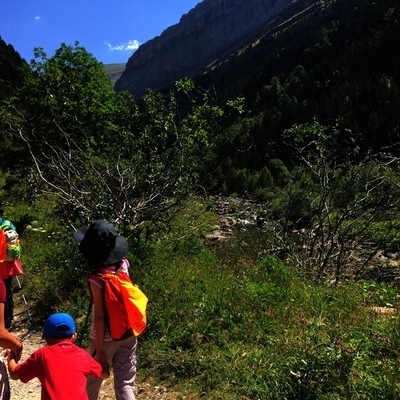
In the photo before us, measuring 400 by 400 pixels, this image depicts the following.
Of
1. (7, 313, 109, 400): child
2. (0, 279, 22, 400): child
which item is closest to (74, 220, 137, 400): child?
(7, 313, 109, 400): child

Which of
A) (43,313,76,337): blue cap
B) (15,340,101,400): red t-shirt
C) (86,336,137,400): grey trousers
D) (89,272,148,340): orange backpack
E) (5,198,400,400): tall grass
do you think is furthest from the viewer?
(5,198,400,400): tall grass

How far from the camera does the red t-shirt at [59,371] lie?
7.36 feet

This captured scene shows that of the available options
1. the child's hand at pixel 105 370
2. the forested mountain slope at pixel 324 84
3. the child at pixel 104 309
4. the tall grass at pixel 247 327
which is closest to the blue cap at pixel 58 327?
the child at pixel 104 309

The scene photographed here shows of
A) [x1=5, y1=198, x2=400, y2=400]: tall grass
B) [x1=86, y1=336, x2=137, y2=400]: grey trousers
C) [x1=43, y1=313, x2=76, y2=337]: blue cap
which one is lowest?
[x1=5, y1=198, x2=400, y2=400]: tall grass

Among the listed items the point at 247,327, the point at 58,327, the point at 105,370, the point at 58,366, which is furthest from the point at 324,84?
the point at 58,366

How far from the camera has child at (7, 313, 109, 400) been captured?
7.39 feet

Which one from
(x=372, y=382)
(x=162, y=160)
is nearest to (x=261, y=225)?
(x=162, y=160)

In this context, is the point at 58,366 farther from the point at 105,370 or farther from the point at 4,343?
the point at 105,370

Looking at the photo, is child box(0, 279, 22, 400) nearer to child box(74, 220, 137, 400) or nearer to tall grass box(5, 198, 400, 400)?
child box(74, 220, 137, 400)

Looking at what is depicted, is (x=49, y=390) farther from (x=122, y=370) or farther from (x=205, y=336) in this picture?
(x=205, y=336)

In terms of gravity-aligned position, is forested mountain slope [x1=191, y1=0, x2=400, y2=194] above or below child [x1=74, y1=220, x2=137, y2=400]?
below

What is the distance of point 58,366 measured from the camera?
2291 mm

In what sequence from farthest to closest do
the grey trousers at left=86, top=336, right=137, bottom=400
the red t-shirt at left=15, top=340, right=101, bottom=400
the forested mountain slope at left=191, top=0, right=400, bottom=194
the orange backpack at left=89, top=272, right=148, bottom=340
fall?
the forested mountain slope at left=191, top=0, right=400, bottom=194 → the grey trousers at left=86, top=336, right=137, bottom=400 → the orange backpack at left=89, top=272, right=148, bottom=340 → the red t-shirt at left=15, top=340, right=101, bottom=400

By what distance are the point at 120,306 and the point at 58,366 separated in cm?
53
